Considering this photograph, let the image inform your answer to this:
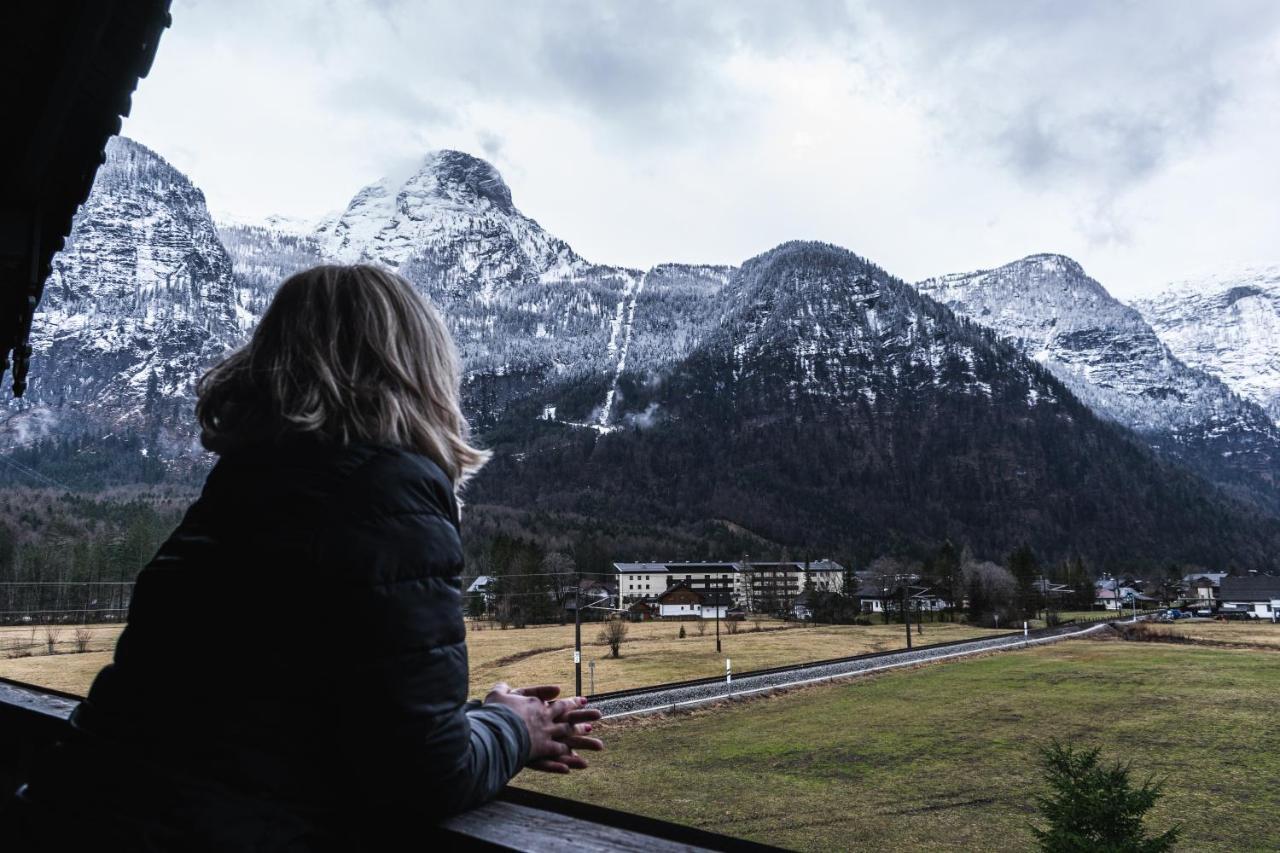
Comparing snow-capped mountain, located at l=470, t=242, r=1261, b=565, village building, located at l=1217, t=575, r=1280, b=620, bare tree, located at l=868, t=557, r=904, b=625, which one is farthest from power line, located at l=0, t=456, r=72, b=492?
village building, located at l=1217, t=575, r=1280, b=620

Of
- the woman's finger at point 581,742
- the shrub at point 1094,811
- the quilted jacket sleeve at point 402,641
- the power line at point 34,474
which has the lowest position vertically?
the shrub at point 1094,811

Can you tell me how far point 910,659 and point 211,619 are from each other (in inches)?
1888

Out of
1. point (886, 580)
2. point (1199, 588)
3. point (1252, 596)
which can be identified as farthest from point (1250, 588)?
point (886, 580)

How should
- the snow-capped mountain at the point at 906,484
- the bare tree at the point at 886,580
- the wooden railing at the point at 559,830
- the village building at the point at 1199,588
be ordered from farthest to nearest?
the snow-capped mountain at the point at 906,484 < the village building at the point at 1199,588 < the bare tree at the point at 886,580 < the wooden railing at the point at 559,830

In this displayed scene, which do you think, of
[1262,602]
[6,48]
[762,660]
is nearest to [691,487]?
[1262,602]

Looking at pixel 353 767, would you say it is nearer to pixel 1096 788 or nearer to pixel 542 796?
pixel 542 796

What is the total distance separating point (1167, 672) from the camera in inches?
1583

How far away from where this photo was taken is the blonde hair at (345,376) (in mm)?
1157

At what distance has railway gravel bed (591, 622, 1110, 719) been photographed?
1188 inches

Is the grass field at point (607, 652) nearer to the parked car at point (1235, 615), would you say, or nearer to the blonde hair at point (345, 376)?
the blonde hair at point (345, 376)

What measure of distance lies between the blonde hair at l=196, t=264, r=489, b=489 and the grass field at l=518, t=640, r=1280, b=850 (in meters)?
15.2

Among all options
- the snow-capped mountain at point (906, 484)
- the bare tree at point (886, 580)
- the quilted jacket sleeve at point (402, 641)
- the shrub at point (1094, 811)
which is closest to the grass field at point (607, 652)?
the bare tree at point (886, 580)

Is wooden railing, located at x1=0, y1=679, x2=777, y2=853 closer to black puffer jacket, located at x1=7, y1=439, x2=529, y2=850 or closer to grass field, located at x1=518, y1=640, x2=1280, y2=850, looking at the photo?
black puffer jacket, located at x1=7, y1=439, x2=529, y2=850

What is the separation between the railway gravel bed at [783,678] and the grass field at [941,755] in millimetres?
900
